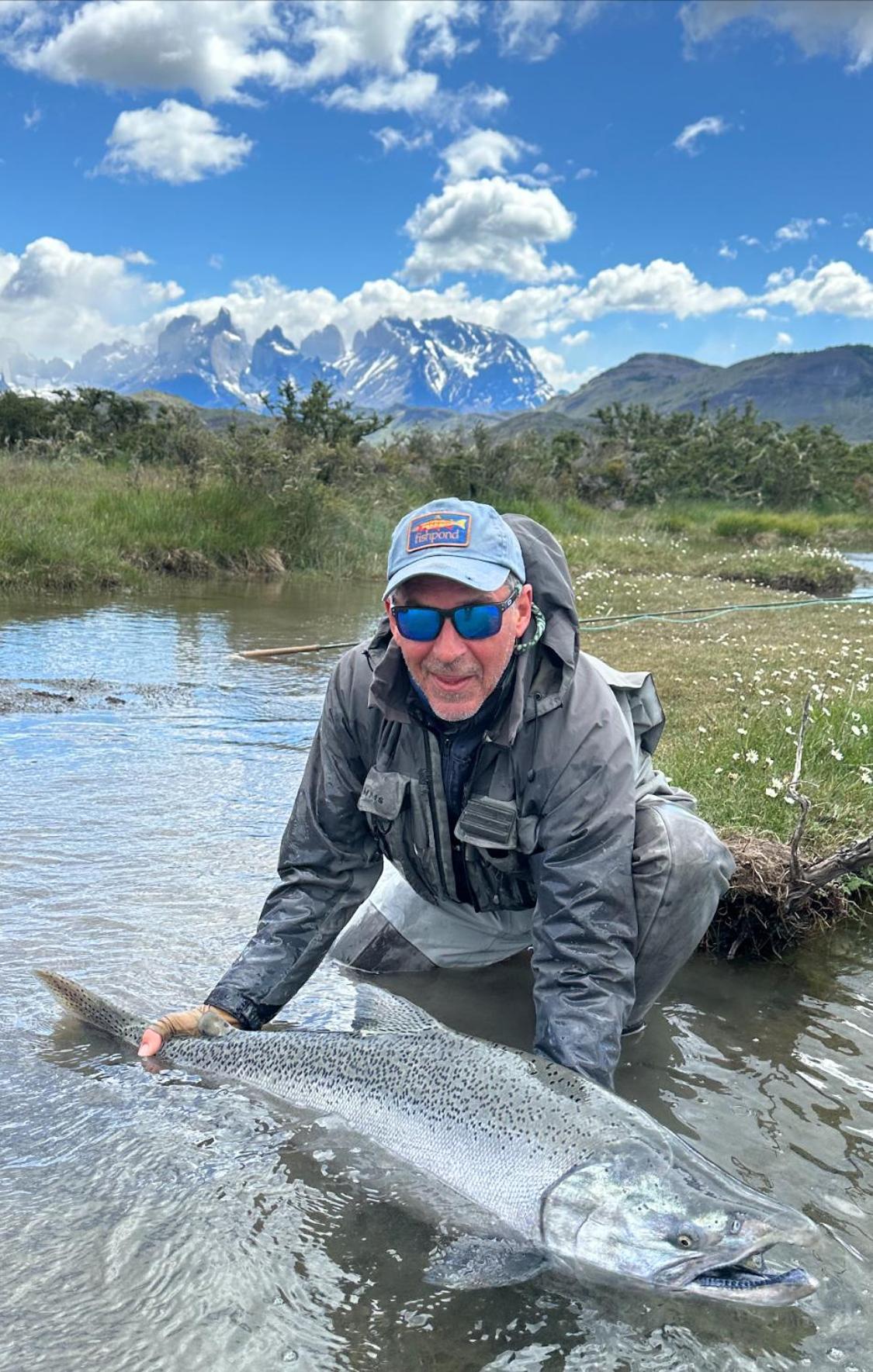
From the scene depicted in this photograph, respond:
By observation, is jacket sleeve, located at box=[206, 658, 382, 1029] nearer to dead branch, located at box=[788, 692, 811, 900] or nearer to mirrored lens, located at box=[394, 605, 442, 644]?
mirrored lens, located at box=[394, 605, 442, 644]

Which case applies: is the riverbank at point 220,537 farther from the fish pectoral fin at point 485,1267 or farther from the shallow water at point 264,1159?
the fish pectoral fin at point 485,1267

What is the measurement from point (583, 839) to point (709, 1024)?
133 cm

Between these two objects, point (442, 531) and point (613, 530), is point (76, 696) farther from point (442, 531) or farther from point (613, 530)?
point (613, 530)

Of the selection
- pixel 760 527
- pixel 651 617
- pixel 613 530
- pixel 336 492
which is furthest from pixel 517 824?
pixel 760 527

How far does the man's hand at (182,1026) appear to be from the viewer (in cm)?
350

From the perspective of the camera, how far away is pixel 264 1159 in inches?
124

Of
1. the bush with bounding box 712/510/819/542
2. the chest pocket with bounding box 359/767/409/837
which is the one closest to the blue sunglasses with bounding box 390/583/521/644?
the chest pocket with bounding box 359/767/409/837

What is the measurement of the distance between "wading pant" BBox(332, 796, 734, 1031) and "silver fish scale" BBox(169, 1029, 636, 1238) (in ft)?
1.80

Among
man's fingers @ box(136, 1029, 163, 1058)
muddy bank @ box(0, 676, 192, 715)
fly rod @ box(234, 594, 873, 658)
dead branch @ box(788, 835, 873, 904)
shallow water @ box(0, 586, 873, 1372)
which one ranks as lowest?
shallow water @ box(0, 586, 873, 1372)

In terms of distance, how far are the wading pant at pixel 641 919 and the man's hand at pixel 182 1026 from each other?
1066 mm

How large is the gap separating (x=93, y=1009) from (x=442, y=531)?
2191 millimetres

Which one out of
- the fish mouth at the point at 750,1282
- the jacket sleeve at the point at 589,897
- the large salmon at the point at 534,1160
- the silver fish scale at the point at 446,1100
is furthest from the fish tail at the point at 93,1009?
the fish mouth at the point at 750,1282

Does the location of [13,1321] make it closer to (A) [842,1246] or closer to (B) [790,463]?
(A) [842,1246]

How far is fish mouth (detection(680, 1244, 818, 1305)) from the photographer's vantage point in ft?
7.47
